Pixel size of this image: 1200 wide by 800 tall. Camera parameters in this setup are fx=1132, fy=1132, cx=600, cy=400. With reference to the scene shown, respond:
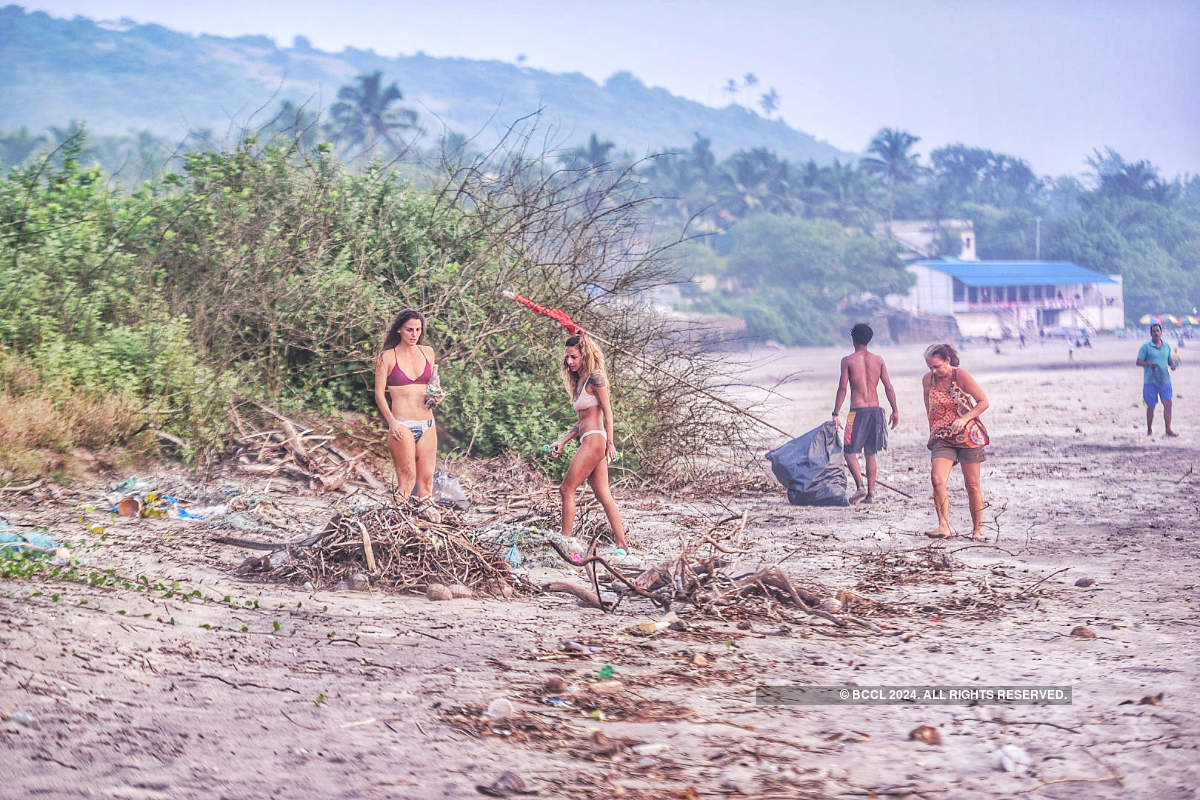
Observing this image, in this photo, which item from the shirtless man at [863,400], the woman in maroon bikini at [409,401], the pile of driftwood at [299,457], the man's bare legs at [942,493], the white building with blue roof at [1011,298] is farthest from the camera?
the white building with blue roof at [1011,298]

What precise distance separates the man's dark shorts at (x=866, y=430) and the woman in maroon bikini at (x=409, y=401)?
12.9ft

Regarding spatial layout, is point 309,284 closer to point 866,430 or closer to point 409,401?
point 409,401

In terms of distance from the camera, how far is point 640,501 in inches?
403

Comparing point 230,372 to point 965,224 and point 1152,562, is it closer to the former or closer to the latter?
point 1152,562

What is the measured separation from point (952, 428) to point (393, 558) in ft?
13.0

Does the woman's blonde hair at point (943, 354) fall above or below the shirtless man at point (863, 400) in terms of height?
above

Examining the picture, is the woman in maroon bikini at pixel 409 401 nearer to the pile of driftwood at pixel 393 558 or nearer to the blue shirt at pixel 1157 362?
the pile of driftwood at pixel 393 558

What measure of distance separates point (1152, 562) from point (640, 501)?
4.42m

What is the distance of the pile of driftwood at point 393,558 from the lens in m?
5.96

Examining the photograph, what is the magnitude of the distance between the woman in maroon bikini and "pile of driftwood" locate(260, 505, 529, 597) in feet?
4.07

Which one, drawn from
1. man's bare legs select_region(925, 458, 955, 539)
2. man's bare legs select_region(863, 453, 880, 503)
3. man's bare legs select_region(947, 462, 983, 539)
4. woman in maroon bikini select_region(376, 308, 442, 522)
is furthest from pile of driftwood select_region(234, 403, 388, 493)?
man's bare legs select_region(947, 462, 983, 539)

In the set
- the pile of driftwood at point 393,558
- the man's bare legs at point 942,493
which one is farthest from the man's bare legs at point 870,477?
the pile of driftwood at point 393,558

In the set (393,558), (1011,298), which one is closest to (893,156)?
(1011,298)

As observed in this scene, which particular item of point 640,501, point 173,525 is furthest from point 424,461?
point 640,501
